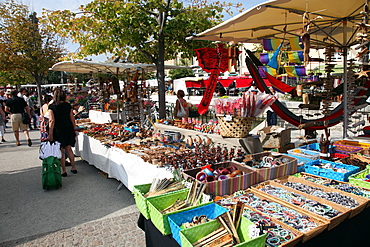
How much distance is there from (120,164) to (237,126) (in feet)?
6.96

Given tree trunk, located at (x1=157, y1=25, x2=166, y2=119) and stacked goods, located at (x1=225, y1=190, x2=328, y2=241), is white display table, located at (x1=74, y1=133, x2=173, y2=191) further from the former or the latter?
tree trunk, located at (x1=157, y1=25, x2=166, y2=119)

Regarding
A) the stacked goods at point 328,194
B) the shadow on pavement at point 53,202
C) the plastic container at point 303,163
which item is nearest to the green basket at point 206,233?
the stacked goods at point 328,194

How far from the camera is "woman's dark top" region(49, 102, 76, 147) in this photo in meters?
5.10

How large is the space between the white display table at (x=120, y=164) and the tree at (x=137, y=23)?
3.17 meters

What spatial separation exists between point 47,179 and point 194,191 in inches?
138

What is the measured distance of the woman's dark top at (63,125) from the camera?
510 centimetres

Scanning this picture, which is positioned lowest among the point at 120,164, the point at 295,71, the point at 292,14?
the point at 120,164

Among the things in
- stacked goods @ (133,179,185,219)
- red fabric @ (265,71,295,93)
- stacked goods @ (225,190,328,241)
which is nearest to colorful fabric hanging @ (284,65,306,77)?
red fabric @ (265,71,295,93)

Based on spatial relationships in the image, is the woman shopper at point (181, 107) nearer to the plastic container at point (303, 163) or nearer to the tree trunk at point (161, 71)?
the tree trunk at point (161, 71)

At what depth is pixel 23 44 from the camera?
13094mm

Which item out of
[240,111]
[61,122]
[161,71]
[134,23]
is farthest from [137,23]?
[240,111]

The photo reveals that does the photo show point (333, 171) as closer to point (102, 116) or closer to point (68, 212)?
point (68, 212)

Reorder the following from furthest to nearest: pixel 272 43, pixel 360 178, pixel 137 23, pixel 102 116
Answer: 1. pixel 102 116
2. pixel 137 23
3. pixel 272 43
4. pixel 360 178

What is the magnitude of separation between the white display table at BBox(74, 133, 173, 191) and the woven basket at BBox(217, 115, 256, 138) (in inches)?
40.5
